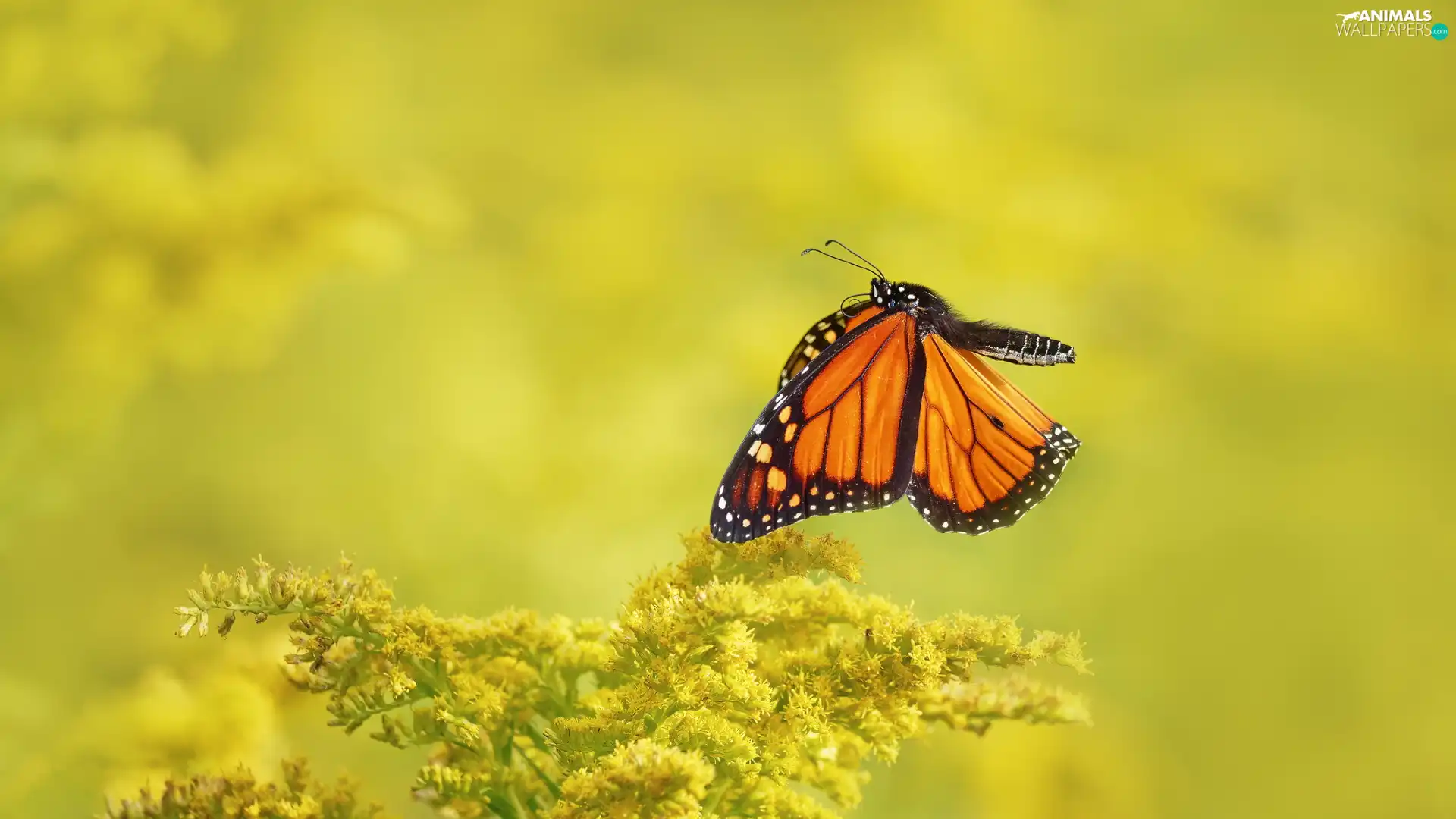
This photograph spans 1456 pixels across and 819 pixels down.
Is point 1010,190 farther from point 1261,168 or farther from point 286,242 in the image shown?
point 286,242

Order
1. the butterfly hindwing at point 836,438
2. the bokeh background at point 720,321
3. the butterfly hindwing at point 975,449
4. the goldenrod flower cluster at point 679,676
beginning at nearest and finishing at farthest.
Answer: the goldenrod flower cluster at point 679,676 < the butterfly hindwing at point 836,438 < the butterfly hindwing at point 975,449 < the bokeh background at point 720,321

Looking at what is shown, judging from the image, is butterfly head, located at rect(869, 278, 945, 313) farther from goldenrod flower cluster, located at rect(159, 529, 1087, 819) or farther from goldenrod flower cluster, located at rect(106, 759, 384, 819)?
goldenrod flower cluster, located at rect(106, 759, 384, 819)

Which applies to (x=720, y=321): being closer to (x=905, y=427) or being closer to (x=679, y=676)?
(x=905, y=427)

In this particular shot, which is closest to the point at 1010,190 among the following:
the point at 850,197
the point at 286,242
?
the point at 850,197

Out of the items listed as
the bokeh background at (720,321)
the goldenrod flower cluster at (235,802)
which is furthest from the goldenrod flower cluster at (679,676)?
the bokeh background at (720,321)

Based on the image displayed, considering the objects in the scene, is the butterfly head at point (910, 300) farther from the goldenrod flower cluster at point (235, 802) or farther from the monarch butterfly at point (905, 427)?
the goldenrod flower cluster at point (235, 802)

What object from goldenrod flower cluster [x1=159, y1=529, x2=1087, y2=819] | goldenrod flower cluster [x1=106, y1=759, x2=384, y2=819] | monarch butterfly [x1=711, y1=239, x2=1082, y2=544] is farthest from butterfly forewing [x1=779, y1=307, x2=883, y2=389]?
goldenrod flower cluster [x1=106, y1=759, x2=384, y2=819]

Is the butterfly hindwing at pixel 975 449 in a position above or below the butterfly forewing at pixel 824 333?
below
